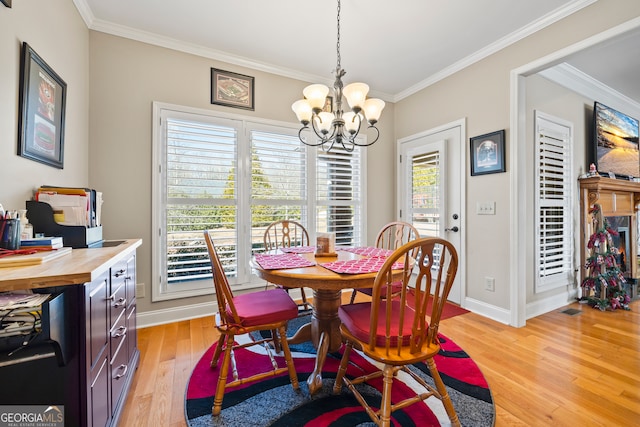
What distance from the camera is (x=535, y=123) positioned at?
2.93 meters

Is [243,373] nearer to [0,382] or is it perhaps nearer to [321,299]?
[321,299]

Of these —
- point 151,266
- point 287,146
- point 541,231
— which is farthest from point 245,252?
point 541,231

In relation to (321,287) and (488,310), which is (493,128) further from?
(321,287)

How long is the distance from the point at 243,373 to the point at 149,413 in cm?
53

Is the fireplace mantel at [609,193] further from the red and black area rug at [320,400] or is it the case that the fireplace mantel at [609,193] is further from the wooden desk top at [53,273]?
the wooden desk top at [53,273]

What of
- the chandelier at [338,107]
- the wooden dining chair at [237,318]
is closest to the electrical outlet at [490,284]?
the chandelier at [338,107]

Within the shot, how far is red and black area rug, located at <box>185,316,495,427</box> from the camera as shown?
142cm

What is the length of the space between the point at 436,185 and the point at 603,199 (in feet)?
6.75

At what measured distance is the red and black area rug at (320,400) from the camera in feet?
4.67

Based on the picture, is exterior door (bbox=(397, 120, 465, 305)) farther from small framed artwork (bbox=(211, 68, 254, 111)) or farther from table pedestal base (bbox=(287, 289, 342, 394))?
small framed artwork (bbox=(211, 68, 254, 111))

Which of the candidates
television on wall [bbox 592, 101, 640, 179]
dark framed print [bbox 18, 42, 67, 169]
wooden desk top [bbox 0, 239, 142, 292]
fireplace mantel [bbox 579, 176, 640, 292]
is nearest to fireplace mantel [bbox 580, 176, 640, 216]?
fireplace mantel [bbox 579, 176, 640, 292]

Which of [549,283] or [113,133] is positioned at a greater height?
[113,133]

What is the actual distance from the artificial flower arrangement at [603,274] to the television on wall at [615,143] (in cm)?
80

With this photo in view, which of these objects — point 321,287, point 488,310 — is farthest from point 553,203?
point 321,287
